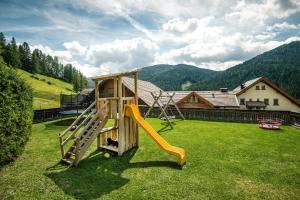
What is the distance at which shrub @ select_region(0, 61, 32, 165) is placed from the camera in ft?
21.1

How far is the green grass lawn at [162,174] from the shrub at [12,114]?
0.74 metres

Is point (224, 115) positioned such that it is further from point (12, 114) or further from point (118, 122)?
point (12, 114)

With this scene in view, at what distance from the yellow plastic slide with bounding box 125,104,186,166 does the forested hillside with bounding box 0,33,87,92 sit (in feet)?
184

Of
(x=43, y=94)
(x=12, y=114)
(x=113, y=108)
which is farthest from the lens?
(x=43, y=94)

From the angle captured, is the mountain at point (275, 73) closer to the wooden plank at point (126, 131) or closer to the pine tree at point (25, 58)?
the wooden plank at point (126, 131)

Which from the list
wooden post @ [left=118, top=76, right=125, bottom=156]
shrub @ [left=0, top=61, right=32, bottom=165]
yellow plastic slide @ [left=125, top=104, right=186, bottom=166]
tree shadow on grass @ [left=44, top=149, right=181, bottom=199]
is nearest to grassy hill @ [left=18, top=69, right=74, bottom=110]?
shrub @ [left=0, top=61, right=32, bottom=165]

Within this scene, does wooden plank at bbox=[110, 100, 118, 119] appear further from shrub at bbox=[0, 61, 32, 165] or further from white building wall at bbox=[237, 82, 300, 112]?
white building wall at bbox=[237, 82, 300, 112]

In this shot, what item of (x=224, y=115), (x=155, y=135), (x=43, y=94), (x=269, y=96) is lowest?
(x=155, y=135)

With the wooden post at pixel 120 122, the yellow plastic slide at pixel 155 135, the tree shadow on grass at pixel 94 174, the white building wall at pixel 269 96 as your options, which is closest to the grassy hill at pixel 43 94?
the wooden post at pixel 120 122

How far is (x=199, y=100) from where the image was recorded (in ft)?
87.4

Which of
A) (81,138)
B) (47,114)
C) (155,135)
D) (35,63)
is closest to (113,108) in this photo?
(81,138)

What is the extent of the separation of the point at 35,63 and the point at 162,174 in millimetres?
97449

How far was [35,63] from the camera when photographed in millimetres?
83312

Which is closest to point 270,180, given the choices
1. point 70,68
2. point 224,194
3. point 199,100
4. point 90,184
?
point 224,194
